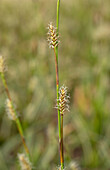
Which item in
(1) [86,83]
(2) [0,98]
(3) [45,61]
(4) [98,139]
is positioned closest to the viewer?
(4) [98,139]

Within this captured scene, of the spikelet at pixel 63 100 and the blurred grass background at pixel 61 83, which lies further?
the blurred grass background at pixel 61 83

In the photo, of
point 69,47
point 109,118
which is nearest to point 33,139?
point 109,118

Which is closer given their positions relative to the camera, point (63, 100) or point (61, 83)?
point (63, 100)

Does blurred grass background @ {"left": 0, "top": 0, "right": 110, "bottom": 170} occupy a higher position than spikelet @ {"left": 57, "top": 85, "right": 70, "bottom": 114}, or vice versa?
blurred grass background @ {"left": 0, "top": 0, "right": 110, "bottom": 170}

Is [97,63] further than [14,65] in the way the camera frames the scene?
No

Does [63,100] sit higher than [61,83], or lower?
lower

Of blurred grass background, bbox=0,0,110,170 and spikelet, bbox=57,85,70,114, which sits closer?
spikelet, bbox=57,85,70,114

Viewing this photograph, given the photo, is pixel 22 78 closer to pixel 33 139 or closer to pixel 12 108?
pixel 33 139

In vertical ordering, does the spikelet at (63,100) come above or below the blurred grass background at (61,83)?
below
